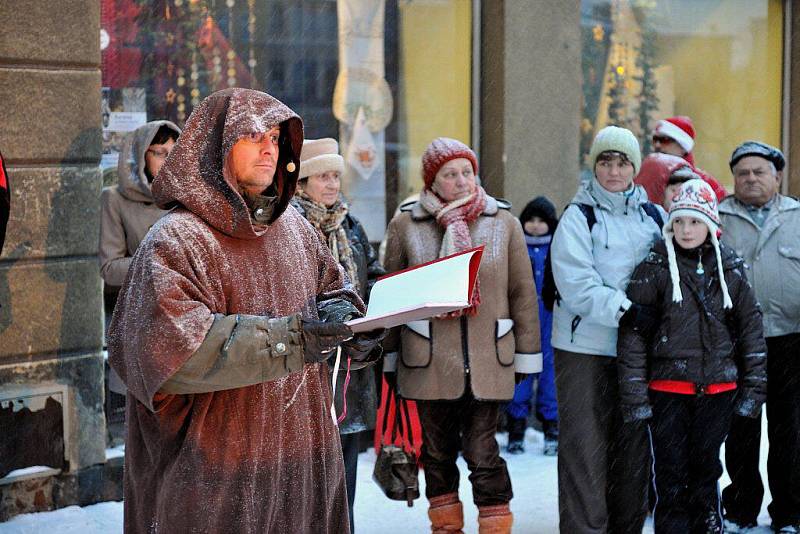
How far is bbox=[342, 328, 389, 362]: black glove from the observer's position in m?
3.19

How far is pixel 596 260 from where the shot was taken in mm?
5156

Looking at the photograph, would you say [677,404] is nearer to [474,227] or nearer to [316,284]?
[474,227]

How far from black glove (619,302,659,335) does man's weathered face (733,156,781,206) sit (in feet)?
4.29

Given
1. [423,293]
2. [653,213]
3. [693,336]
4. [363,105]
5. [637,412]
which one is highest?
[363,105]

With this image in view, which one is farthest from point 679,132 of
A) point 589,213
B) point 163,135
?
point 163,135

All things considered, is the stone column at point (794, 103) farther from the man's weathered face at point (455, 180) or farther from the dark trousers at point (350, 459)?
the dark trousers at point (350, 459)

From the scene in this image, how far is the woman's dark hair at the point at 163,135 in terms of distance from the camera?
5804mm

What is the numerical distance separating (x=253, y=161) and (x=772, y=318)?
3.65 metres

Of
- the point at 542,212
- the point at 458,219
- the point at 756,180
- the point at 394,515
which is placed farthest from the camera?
the point at 542,212

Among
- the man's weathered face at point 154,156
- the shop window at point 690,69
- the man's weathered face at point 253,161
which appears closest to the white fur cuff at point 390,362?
the man's weathered face at point 154,156

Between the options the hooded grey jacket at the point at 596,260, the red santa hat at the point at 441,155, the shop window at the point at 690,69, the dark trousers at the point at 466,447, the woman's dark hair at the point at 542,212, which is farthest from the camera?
the shop window at the point at 690,69

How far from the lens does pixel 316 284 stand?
11.2ft

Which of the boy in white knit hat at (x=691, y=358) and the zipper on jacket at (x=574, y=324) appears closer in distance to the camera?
the boy in white knit hat at (x=691, y=358)

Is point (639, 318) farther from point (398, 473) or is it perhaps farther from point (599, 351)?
point (398, 473)
